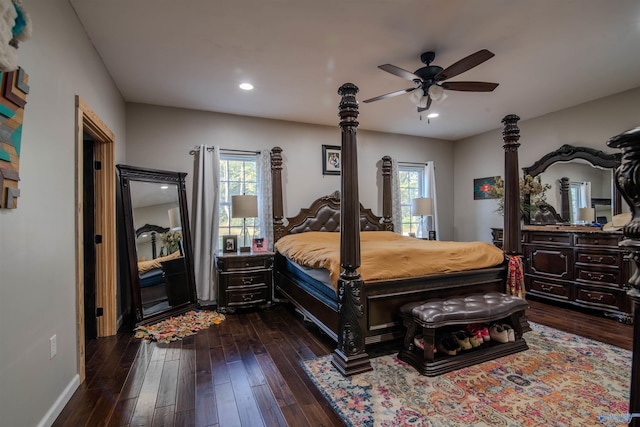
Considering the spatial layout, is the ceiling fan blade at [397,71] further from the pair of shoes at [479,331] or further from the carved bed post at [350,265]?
the pair of shoes at [479,331]

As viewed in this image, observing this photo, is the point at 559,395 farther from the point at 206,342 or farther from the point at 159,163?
the point at 159,163

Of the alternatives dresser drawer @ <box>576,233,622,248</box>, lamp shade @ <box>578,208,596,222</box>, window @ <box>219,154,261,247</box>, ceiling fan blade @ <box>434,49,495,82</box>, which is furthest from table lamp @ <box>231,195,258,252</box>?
lamp shade @ <box>578,208,596,222</box>

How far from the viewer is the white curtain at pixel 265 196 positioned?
4.60 metres

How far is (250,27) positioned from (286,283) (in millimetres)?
2873

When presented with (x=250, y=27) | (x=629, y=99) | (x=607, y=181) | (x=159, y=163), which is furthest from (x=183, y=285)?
(x=629, y=99)

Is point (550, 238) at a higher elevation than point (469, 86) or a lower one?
lower

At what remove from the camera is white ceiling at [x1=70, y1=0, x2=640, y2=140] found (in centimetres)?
225

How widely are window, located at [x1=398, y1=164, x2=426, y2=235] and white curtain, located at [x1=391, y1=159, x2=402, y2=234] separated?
410mm

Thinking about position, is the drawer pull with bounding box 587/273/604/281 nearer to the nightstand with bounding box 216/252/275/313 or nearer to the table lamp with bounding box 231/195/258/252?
the nightstand with bounding box 216/252/275/313

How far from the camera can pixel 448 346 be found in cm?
256

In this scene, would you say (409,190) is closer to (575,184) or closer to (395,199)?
(395,199)

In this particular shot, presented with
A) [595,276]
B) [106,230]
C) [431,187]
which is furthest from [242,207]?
[595,276]

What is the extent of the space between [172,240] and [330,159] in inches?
105

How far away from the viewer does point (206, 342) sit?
3.03 metres
